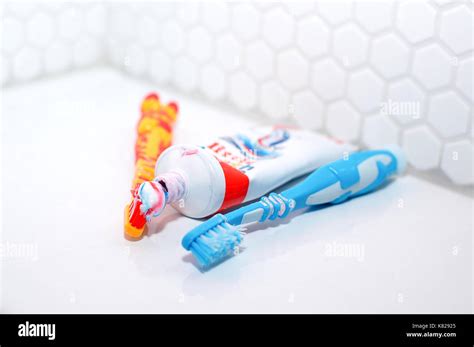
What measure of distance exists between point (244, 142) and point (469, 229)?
0.90ft

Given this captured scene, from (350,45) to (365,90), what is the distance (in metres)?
0.06

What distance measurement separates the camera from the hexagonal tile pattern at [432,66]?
81cm

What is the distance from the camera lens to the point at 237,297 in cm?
64

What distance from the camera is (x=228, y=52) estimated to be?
1029 millimetres

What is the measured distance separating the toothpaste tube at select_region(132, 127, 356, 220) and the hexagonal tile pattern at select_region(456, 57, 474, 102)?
6.6 inches

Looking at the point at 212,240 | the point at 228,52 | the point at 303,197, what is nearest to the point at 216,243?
the point at 212,240

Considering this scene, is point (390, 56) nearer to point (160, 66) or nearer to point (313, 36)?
point (313, 36)

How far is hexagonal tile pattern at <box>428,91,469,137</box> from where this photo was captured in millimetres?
813

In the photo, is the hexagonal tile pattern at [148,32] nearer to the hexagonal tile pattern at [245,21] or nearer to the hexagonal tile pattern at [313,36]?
the hexagonal tile pattern at [245,21]

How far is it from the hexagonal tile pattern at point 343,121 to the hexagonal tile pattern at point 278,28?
12 centimetres

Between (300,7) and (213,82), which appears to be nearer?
(300,7)

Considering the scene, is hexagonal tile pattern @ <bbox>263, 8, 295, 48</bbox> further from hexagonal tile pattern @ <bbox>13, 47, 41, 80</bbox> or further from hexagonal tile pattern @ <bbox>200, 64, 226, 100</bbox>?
hexagonal tile pattern @ <bbox>13, 47, 41, 80</bbox>

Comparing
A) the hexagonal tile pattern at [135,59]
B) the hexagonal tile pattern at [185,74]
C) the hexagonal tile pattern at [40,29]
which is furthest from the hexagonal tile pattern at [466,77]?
the hexagonal tile pattern at [40,29]
